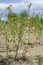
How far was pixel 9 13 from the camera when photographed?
7223 millimetres

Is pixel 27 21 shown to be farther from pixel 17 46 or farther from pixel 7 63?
pixel 7 63

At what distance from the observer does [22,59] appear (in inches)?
312

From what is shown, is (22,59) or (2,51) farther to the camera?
(2,51)

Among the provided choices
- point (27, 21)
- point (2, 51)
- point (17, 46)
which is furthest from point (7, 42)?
point (2, 51)

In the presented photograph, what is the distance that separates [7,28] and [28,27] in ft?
2.40

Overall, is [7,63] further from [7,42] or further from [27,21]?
[27,21]

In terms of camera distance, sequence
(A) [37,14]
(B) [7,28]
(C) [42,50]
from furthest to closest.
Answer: (C) [42,50]
(A) [37,14]
(B) [7,28]

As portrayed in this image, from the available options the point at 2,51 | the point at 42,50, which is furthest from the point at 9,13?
the point at 42,50

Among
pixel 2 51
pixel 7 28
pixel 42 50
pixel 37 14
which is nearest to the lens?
pixel 7 28

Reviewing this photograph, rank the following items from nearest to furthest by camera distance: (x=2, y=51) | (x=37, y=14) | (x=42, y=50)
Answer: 1. (x=37, y=14)
2. (x=2, y=51)
3. (x=42, y=50)

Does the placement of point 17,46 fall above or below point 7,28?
below

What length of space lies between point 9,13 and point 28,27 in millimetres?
775

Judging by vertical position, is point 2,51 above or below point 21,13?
below

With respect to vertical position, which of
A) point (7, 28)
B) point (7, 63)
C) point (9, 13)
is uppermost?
point (9, 13)
